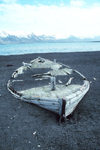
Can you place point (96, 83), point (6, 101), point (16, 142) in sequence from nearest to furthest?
1. point (16, 142)
2. point (6, 101)
3. point (96, 83)

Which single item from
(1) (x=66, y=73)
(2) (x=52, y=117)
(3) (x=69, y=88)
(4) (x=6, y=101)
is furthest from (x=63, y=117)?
(1) (x=66, y=73)

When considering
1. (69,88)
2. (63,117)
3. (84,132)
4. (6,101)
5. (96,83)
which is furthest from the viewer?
(96,83)

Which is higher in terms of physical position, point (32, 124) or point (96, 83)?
point (96, 83)

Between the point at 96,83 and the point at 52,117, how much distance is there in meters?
9.62

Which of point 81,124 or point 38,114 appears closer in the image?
point 81,124

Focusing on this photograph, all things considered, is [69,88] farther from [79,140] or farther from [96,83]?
[96,83]

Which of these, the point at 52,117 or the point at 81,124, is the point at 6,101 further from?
the point at 81,124

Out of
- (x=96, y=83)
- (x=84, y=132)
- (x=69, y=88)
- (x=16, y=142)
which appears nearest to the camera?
(x=16, y=142)

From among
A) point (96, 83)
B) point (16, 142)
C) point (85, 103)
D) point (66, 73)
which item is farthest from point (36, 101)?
point (96, 83)

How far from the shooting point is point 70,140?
25.9 ft

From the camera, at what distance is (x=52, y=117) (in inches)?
402

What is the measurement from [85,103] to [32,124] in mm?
5291

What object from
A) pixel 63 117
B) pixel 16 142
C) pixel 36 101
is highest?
pixel 36 101

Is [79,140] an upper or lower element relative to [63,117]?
lower
